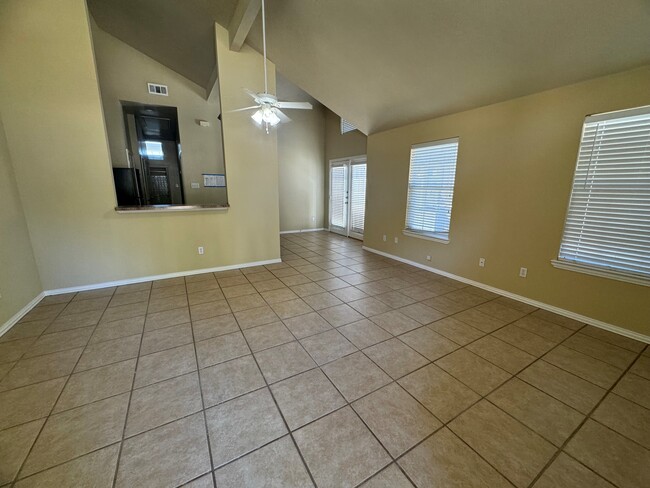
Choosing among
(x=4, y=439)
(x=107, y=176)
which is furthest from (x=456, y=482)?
(x=107, y=176)

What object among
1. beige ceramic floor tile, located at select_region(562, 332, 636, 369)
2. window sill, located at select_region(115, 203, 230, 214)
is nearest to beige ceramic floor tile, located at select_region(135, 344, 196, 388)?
window sill, located at select_region(115, 203, 230, 214)

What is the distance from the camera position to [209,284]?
3570 millimetres

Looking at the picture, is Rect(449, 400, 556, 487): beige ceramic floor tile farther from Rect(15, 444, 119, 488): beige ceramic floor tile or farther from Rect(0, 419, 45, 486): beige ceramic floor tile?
Rect(0, 419, 45, 486): beige ceramic floor tile

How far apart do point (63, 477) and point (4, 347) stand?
5.81 feet

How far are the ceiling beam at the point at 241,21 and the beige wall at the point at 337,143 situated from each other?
318cm

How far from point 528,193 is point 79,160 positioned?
Result: 521 centimetres

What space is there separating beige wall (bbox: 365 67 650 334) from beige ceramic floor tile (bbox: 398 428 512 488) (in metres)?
2.31

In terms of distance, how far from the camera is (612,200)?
237 cm

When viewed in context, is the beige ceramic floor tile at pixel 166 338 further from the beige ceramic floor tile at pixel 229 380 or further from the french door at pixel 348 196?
the french door at pixel 348 196

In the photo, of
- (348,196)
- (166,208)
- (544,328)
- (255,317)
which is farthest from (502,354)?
(348,196)

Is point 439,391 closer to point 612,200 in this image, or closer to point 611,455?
point 611,455

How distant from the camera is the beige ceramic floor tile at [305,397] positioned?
5.06ft

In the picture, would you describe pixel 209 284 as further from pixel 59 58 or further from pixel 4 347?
pixel 59 58

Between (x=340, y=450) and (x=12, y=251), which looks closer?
(x=340, y=450)
